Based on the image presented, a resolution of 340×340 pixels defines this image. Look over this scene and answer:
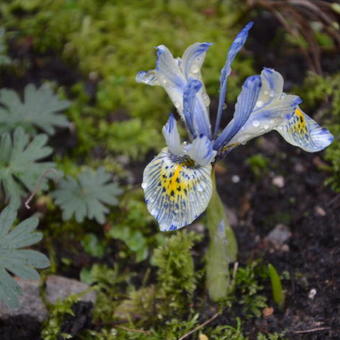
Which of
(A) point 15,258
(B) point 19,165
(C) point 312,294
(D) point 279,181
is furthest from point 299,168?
(A) point 15,258

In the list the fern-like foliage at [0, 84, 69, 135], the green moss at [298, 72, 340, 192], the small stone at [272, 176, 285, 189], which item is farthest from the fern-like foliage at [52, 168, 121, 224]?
the green moss at [298, 72, 340, 192]

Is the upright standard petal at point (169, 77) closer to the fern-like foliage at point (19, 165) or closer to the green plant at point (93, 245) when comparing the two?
the fern-like foliage at point (19, 165)

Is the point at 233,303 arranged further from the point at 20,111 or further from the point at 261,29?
the point at 261,29

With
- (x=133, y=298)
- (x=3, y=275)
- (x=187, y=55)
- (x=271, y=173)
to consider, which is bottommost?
(x=133, y=298)

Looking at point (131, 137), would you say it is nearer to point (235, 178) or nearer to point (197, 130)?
point (235, 178)

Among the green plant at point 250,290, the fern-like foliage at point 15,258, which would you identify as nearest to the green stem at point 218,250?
the green plant at point 250,290

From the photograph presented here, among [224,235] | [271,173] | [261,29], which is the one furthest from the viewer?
[261,29]

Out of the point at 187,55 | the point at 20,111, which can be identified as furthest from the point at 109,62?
the point at 187,55

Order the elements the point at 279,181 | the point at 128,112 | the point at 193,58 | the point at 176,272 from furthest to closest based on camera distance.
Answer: the point at 128,112
the point at 279,181
the point at 176,272
the point at 193,58
